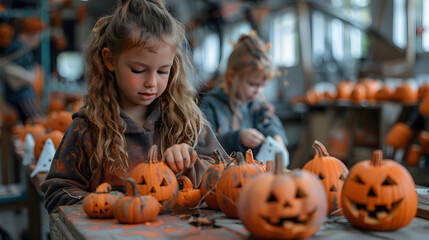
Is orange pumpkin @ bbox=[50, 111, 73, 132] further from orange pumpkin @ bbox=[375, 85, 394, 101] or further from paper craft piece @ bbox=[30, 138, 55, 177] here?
orange pumpkin @ bbox=[375, 85, 394, 101]

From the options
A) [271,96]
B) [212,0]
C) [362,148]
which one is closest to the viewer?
[362,148]

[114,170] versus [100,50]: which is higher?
[100,50]

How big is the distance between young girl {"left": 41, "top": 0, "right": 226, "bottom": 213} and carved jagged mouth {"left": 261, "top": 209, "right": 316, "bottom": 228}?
1.79 ft

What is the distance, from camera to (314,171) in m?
1.27

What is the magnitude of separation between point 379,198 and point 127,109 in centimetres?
98

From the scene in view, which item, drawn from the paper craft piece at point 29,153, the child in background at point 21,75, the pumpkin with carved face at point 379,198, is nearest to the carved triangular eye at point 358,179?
the pumpkin with carved face at point 379,198

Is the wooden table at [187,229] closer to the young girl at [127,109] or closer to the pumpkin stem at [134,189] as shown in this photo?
the pumpkin stem at [134,189]

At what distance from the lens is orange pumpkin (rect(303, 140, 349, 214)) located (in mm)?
1210

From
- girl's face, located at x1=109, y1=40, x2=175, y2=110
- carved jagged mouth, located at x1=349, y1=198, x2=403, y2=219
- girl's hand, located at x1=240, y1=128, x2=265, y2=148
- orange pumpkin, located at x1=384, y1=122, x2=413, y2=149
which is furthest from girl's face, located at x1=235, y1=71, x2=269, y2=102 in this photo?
orange pumpkin, located at x1=384, y1=122, x2=413, y2=149

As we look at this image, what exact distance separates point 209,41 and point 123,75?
14.5 m

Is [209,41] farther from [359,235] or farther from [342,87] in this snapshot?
[359,235]

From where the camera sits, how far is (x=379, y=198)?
3.52ft

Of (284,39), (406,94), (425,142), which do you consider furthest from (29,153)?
(284,39)

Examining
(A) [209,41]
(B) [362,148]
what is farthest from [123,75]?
(A) [209,41]
